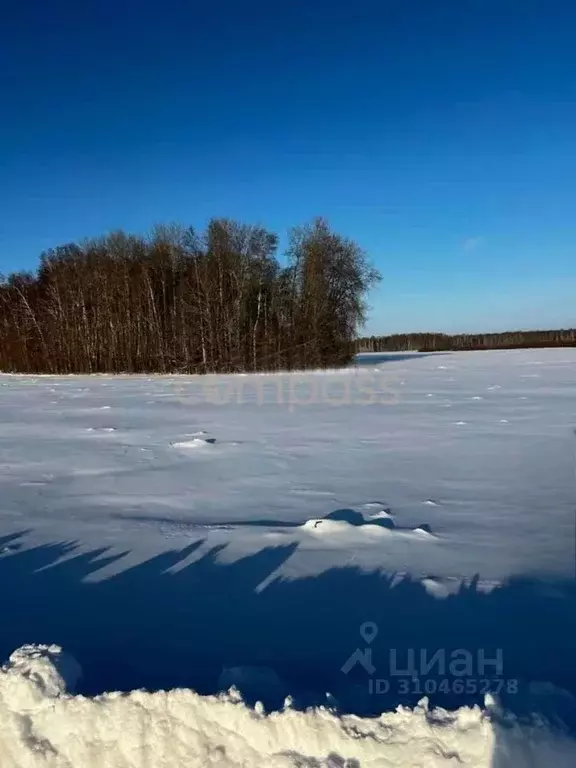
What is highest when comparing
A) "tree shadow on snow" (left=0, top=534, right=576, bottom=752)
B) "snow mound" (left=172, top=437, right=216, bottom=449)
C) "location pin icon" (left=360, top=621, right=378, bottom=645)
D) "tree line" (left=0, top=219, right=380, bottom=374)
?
"tree line" (left=0, top=219, right=380, bottom=374)

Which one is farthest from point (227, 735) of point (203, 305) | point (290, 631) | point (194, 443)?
point (203, 305)

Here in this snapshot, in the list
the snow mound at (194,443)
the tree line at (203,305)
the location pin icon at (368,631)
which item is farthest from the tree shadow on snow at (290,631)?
the tree line at (203,305)

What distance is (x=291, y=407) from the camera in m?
11.0

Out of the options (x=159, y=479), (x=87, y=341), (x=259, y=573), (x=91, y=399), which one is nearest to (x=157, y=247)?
(x=87, y=341)

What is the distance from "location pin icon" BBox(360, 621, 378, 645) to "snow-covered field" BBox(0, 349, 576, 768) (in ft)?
0.04

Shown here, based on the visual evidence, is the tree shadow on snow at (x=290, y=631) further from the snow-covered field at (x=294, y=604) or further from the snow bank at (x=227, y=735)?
the snow bank at (x=227, y=735)

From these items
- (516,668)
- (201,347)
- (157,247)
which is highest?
(157,247)

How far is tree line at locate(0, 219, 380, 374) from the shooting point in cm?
2825

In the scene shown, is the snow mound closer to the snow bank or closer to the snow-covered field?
the snow-covered field

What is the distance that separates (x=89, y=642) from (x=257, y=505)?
2.06 m

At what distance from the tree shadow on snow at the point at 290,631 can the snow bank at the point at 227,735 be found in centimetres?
12

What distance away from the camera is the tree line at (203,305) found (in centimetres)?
2825

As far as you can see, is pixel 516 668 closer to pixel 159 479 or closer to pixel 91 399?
pixel 159 479

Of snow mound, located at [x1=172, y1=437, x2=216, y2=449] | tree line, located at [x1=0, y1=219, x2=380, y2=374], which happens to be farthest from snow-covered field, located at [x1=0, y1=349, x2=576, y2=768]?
tree line, located at [x1=0, y1=219, x2=380, y2=374]
